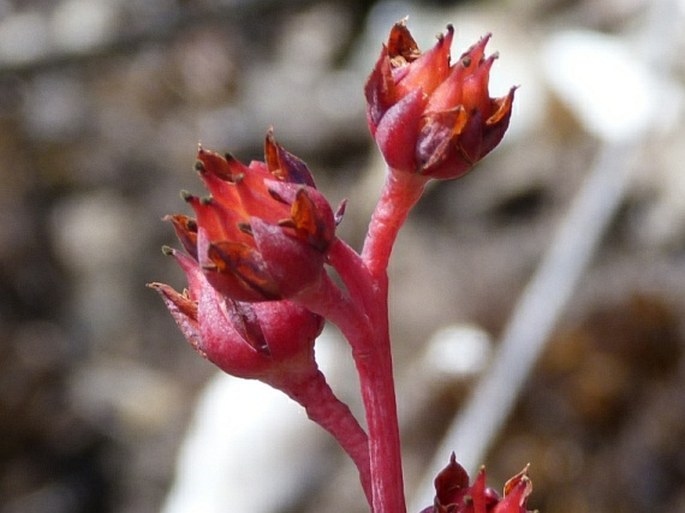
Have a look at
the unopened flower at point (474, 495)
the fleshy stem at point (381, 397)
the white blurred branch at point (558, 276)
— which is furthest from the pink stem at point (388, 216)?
the white blurred branch at point (558, 276)

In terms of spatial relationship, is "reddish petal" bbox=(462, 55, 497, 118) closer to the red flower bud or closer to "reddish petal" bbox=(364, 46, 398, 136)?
"reddish petal" bbox=(364, 46, 398, 136)

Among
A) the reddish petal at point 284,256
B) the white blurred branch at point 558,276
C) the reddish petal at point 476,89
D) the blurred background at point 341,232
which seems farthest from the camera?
the blurred background at point 341,232

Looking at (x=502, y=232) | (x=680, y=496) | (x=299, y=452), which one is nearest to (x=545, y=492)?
(x=680, y=496)

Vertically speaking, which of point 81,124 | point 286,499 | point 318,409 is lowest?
point 318,409

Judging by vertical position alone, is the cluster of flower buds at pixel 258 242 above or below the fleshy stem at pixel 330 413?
above

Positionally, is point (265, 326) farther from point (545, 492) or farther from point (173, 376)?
point (173, 376)

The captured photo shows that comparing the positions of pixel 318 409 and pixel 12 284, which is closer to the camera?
pixel 318 409

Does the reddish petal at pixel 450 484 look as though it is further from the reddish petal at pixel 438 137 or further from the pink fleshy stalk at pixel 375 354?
the reddish petal at pixel 438 137

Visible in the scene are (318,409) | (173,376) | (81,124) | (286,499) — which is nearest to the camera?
(318,409)
